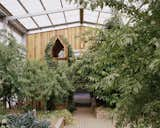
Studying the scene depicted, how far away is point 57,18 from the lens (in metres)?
14.2

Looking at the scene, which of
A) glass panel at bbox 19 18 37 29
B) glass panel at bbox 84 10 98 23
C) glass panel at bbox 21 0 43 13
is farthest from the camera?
glass panel at bbox 84 10 98 23

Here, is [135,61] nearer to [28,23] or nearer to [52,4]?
[52,4]

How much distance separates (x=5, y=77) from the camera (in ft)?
24.1

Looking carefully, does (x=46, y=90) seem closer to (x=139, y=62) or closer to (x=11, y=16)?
(x=11, y=16)

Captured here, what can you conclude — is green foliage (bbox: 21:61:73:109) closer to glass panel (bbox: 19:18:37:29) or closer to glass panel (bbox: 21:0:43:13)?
glass panel (bbox: 21:0:43:13)

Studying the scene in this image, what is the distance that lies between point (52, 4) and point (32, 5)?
28.4 inches

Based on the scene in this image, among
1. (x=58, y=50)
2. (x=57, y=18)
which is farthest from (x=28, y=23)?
(x=58, y=50)

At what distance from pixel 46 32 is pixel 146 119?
1305cm

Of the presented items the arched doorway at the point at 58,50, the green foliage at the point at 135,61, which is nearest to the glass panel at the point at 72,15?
the arched doorway at the point at 58,50

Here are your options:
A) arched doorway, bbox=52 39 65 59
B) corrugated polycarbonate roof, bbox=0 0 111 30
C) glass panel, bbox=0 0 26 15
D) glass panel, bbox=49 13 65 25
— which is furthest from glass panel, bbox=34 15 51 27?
glass panel, bbox=0 0 26 15

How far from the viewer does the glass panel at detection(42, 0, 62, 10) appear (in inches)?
456

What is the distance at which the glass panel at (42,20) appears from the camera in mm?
13337

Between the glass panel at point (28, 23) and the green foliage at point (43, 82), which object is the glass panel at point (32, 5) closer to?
the glass panel at point (28, 23)

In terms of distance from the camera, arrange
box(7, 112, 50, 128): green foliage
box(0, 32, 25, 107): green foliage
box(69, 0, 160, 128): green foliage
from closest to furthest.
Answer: box(69, 0, 160, 128): green foliage < box(7, 112, 50, 128): green foliage < box(0, 32, 25, 107): green foliage
